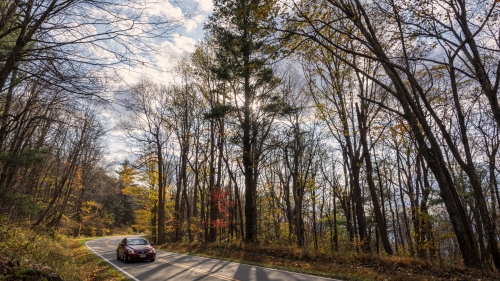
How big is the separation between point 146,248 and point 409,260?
39.2 feet

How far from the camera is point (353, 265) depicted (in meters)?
10.7

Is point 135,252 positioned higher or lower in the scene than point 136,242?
lower

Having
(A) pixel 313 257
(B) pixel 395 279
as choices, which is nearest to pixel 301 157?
(A) pixel 313 257

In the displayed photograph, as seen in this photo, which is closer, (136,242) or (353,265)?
(353,265)

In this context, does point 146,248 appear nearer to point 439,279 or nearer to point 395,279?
point 395,279

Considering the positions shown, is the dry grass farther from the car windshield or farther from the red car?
the car windshield

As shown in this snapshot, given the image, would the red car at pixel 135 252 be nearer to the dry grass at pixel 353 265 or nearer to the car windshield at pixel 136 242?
the car windshield at pixel 136 242

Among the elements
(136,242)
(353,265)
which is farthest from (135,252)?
(353,265)

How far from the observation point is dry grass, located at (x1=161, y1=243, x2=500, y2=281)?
8367mm

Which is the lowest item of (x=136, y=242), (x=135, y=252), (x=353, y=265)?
(x=353, y=265)

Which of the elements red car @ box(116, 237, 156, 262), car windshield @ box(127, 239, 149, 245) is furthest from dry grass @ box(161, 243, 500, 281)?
car windshield @ box(127, 239, 149, 245)

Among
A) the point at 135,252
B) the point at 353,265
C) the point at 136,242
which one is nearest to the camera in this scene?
the point at 353,265

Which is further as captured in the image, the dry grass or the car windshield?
the car windshield

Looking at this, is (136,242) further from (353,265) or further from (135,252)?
(353,265)
